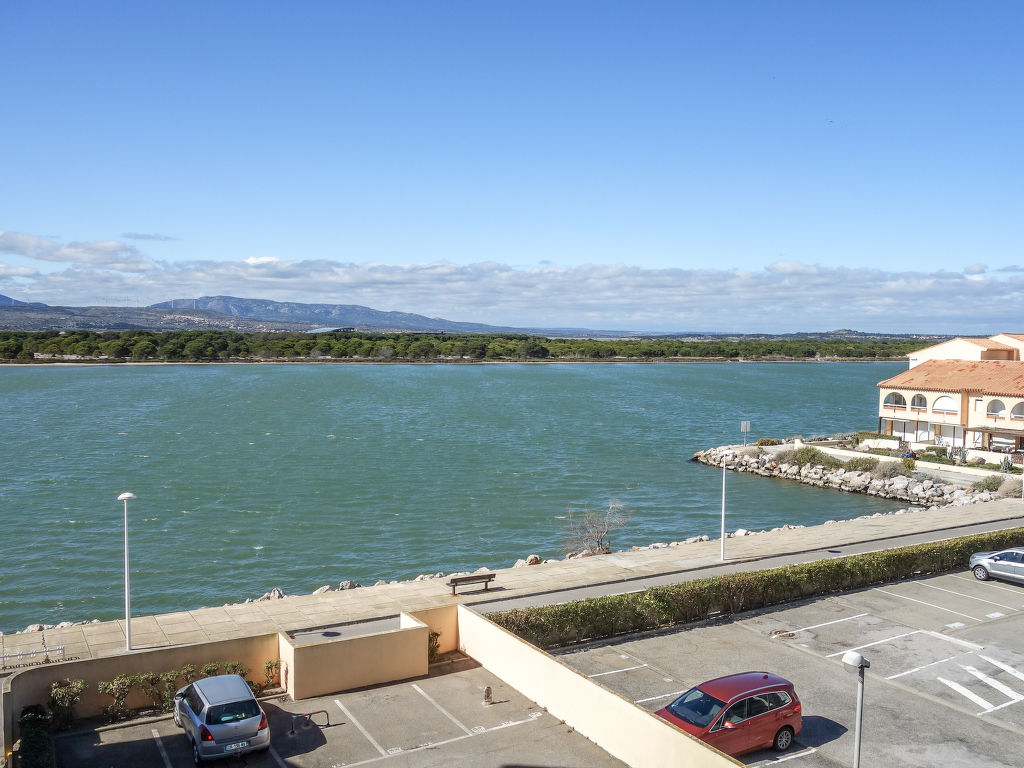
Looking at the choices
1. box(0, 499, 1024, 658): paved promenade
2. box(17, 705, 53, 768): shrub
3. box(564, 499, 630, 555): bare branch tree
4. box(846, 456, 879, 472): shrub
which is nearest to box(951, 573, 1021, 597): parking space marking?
box(0, 499, 1024, 658): paved promenade

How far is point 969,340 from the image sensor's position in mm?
51531

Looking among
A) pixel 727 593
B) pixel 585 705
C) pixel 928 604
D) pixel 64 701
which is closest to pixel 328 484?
pixel 727 593

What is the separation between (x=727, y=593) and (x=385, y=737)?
9.59 m

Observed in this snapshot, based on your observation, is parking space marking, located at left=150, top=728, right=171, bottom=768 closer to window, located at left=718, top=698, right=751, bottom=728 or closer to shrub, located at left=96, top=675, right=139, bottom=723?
shrub, located at left=96, top=675, right=139, bottom=723

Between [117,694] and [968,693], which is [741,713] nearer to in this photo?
[968,693]

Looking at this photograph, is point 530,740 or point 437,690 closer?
point 530,740

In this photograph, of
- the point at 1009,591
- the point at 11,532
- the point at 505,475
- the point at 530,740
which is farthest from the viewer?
the point at 505,475

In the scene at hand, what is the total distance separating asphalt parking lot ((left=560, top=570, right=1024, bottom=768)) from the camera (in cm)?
1294

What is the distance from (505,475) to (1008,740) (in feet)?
122

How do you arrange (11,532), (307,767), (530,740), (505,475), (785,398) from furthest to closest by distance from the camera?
1. (785,398)
2. (505,475)
3. (11,532)
4. (530,740)
5. (307,767)

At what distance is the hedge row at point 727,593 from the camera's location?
56.1 ft

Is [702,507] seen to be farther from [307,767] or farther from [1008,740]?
[307,767]

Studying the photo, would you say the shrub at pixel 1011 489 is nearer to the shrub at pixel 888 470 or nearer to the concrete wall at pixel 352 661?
the shrub at pixel 888 470

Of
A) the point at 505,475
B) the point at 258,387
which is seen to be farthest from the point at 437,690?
the point at 258,387
